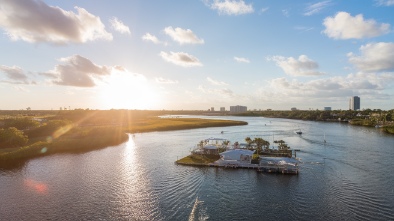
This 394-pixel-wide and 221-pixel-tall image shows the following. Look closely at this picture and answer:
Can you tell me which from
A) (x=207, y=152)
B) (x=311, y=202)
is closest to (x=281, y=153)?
(x=207, y=152)

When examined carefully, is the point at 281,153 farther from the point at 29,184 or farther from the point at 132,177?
the point at 29,184

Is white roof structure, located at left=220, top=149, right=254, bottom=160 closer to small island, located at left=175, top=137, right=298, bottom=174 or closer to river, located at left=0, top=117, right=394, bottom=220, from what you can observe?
small island, located at left=175, top=137, right=298, bottom=174

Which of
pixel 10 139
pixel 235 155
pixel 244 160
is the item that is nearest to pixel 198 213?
pixel 244 160

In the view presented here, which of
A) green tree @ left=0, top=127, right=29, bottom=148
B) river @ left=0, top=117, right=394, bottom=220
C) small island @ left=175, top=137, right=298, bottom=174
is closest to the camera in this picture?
river @ left=0, top=117, right=394, bottom=220

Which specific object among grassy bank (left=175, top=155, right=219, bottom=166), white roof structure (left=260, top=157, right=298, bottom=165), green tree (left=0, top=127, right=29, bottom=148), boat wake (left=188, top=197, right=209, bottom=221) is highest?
green tree (left=0, top=127, right=29, bottom=148)

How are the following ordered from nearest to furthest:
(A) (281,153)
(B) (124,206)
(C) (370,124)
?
1. (B) (124,206)
2. (A) (281,153)
3. (C) (370,124)

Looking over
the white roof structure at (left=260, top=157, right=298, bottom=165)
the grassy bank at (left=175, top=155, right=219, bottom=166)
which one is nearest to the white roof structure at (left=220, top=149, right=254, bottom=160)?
the grassy bank at (left=175, top=155, right=219, bottom=166)
